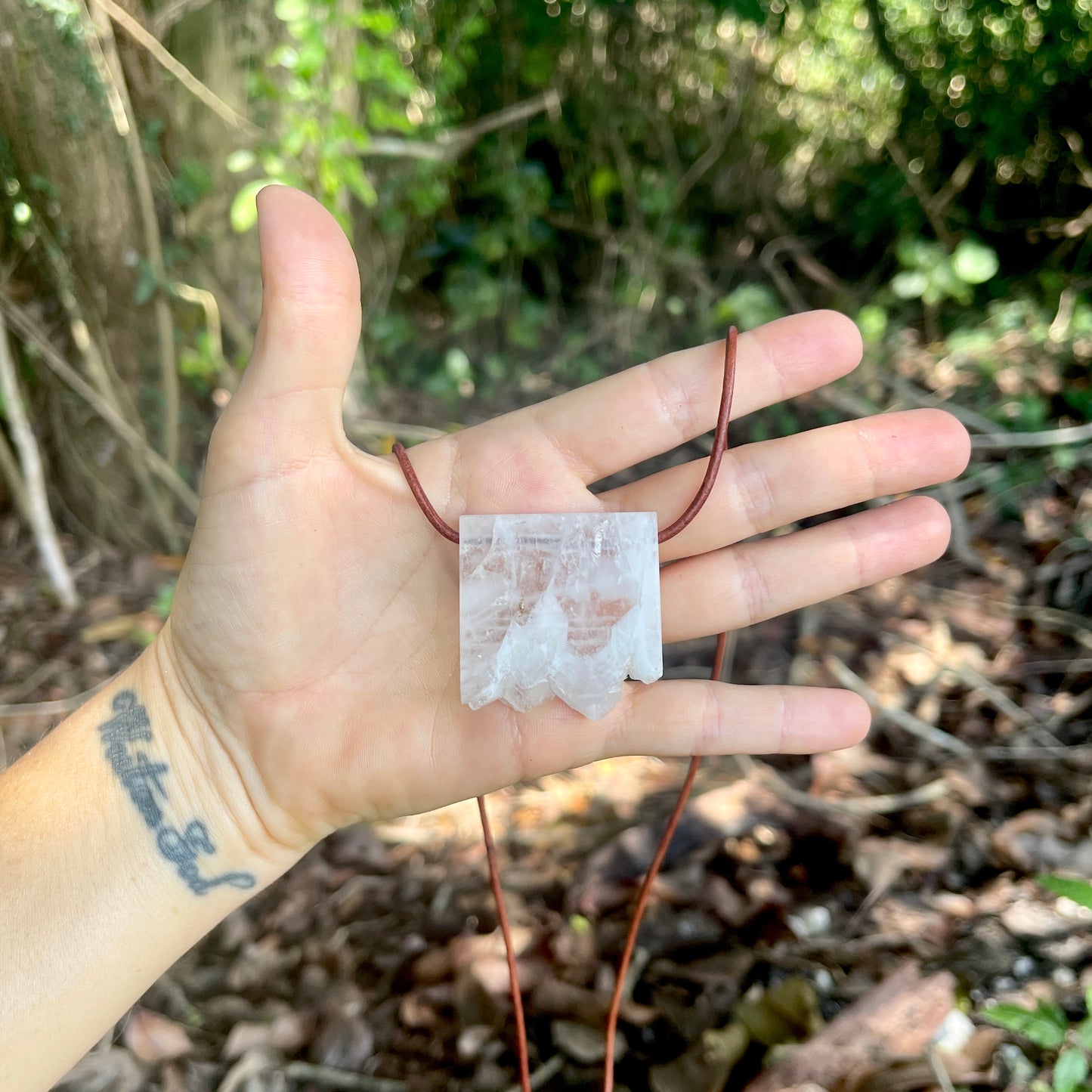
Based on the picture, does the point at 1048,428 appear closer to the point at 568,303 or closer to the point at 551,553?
the point at 568,303

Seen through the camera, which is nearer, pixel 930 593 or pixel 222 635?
pixel 222 635

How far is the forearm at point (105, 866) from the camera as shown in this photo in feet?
4.09

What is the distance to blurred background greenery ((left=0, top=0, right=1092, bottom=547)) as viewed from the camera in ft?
7.66

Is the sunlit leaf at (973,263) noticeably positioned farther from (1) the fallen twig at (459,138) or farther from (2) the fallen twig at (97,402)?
(2) the fallen twig at (97,402)

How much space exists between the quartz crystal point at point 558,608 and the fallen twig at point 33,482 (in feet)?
5.54

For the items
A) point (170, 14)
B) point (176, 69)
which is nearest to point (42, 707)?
point (176, 69)

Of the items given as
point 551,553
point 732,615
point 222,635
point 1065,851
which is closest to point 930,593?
point 1065,851

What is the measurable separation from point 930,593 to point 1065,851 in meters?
0.92

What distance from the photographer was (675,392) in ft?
4.76

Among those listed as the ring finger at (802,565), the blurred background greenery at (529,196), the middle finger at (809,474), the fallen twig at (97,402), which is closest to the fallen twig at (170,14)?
the blurred background greenery at (529,196)

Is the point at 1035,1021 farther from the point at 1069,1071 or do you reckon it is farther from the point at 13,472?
the point at 13,472

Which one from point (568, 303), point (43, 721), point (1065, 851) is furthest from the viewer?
point (568, 303)

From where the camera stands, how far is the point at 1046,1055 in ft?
4.28

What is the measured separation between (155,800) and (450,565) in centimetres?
62
